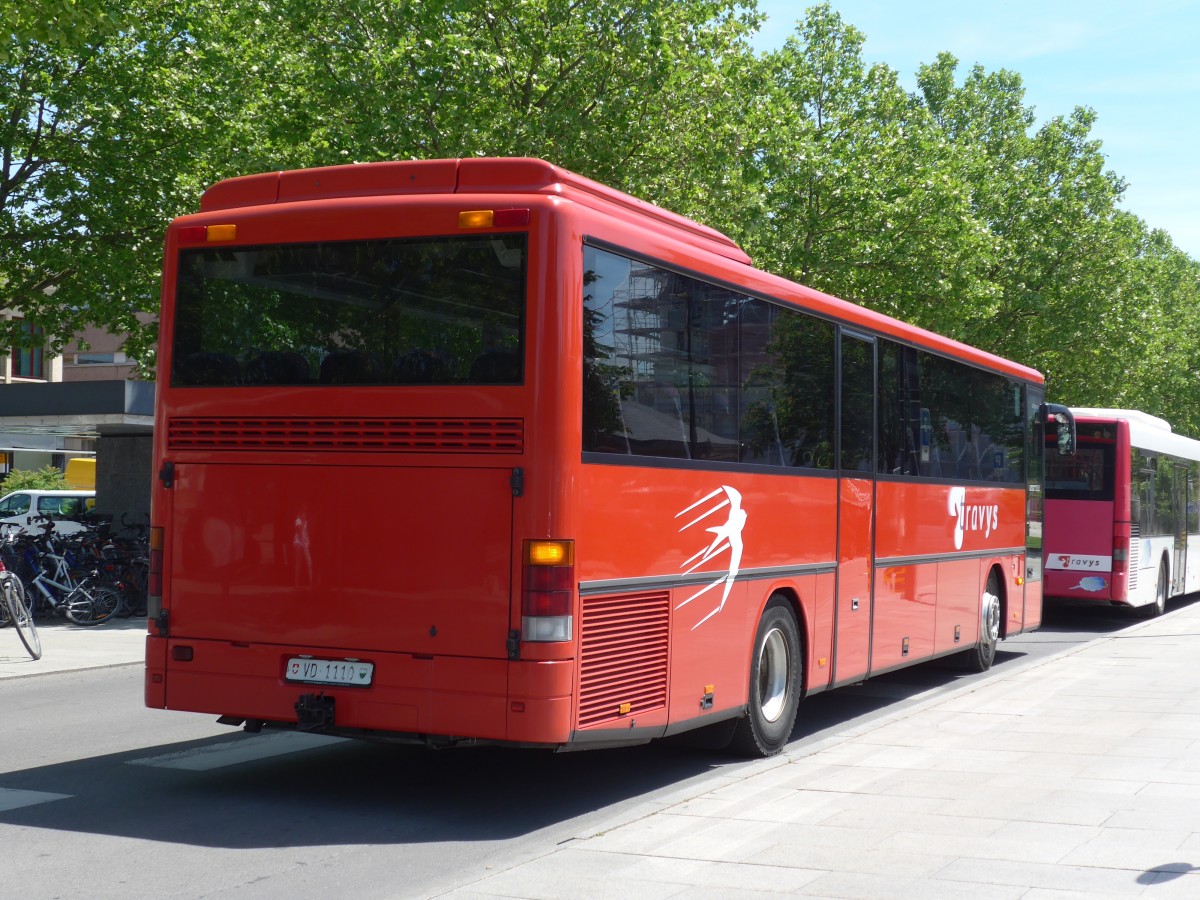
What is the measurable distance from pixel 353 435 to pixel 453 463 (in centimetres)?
62

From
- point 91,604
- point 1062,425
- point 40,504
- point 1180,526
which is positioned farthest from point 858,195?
point 40,504

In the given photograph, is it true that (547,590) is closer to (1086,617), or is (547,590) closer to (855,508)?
(855,508)

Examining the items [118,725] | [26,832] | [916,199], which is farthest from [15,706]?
[916,199]

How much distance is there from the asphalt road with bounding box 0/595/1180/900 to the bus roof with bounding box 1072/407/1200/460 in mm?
10958

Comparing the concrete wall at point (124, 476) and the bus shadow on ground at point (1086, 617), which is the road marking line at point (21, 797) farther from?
the concrete wall at point (124, 476)

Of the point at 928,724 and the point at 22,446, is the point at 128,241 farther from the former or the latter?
the point at 22,446

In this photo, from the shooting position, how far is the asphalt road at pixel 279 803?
247 inches

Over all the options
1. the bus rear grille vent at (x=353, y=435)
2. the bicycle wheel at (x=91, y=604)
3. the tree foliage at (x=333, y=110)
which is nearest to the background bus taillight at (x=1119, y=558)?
the tree foliage at (x=333, y=110)

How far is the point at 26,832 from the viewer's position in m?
7.04

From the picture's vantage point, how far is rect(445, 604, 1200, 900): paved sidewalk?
6008mm

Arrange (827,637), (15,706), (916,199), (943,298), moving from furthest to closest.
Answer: (943,298), (916,199), (15,706), (827,637)

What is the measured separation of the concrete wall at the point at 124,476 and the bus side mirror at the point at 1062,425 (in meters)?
14.6

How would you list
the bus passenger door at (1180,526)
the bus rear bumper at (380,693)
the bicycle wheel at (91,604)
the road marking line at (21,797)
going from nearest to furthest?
the bus rear bumper at (380,693), the road marking line at (21,797), the bicycle wheel at (91,604), the bus passenger door at (1180,526)

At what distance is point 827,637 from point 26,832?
5608 mm
